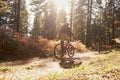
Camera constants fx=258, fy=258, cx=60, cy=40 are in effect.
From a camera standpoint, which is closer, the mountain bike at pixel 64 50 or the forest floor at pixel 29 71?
the forest floor at pixel 29 71

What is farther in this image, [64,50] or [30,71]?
[64,50]

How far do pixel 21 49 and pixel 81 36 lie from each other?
5013 centimetres

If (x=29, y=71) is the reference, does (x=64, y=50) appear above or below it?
above

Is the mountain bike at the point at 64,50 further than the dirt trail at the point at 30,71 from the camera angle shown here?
Yes

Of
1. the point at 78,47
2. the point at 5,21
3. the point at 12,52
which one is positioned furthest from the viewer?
the point at 5,21

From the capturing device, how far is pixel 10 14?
45.8 metres

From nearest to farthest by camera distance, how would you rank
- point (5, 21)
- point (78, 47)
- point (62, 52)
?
point (62, 52)
point (78, 47)
point (5, 21)

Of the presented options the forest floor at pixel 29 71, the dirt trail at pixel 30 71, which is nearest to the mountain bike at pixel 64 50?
the forest floor at pixel 29 71

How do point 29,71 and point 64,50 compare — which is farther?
point 64,50

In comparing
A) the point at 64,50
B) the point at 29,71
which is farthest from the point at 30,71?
the point at 64,50

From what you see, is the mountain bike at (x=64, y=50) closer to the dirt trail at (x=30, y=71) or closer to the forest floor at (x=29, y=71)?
the forest floor at (x=29, y=71)

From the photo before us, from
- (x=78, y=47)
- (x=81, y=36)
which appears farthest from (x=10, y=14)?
(x=81, y=36)

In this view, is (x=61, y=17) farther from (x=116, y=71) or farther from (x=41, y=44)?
(x=116, y=71)

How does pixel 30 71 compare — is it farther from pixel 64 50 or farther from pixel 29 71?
pixel 64 50
